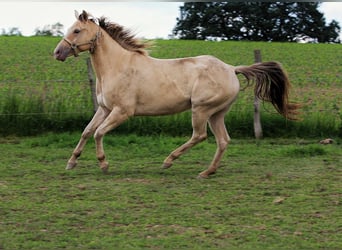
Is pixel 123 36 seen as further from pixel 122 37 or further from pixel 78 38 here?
pixel 78 38

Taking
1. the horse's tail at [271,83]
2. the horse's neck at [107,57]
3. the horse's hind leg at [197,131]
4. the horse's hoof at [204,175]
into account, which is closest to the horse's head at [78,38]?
the horse's neck at [107,57]

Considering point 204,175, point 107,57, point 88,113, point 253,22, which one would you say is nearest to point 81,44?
point 107,57

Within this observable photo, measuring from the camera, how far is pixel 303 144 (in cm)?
1039

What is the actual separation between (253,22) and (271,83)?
25153mm

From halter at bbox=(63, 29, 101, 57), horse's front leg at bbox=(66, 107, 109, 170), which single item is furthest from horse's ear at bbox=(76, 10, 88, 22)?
horse's front leg at bbox=(66, 107, 109, 170)

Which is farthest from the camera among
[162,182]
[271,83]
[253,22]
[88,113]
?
[253,22]

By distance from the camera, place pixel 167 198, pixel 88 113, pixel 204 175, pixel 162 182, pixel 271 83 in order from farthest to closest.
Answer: pixel 88 113 → pixel 271 83 → pixel 204 175 → pixel 162 182 → pixel 167 198

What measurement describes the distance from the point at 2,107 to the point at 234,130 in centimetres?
410

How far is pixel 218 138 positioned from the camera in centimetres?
804

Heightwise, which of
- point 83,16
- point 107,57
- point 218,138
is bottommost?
point 218,138

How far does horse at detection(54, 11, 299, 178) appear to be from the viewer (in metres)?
7.82

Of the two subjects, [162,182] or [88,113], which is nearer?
[162,182]

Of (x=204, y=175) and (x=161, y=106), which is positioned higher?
(x=161, y=106)

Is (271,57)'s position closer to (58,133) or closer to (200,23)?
(200,23)
